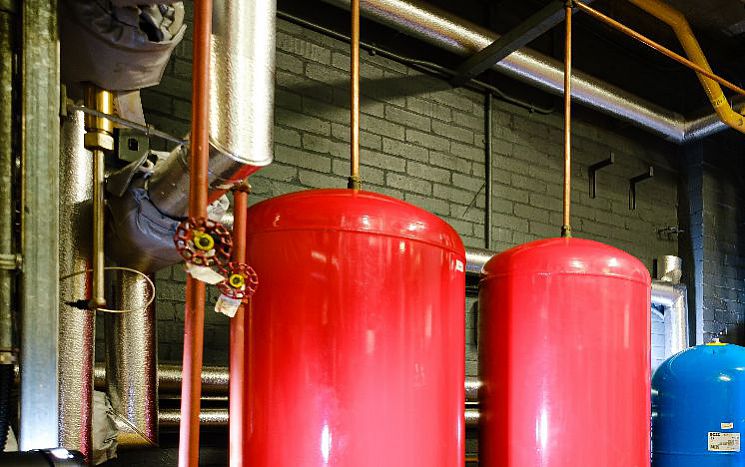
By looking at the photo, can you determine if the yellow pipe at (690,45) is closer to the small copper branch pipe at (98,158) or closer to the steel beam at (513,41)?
the steel beam at (513,41)

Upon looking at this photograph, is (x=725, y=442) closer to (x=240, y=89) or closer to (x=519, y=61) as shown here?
(x=519, y=61)

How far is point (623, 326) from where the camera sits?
1534mm

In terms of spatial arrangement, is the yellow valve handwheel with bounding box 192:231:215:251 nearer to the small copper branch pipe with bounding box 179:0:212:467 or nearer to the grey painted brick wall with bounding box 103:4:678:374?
the small copper branch pipe with bounding box 179:0:212:467

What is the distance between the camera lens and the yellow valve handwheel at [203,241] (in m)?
0.92

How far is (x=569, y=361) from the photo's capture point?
4.88ft

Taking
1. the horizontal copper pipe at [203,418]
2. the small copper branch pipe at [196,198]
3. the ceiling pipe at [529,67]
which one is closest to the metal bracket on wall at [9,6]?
the small copper branch pipe at [196,198]

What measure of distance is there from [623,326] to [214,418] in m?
1.14

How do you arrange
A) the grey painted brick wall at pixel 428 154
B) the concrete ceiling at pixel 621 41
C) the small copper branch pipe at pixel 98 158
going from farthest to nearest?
the concrete ceiling at pixel 621 41
the grey painted brick wall at pixel 428 154
the small copper branch pipe at pixel 98 158

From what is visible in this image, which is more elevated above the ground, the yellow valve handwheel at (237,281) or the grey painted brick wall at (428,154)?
the grey painted brick wall at (428,154)

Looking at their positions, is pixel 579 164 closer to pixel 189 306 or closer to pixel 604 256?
pixel 604 256

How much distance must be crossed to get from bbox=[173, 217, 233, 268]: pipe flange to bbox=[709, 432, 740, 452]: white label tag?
1.87 metres

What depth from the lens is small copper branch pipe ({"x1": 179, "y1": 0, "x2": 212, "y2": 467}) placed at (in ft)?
3.17

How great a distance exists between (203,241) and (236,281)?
0.09 metres

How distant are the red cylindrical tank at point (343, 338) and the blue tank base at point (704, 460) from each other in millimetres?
1294
